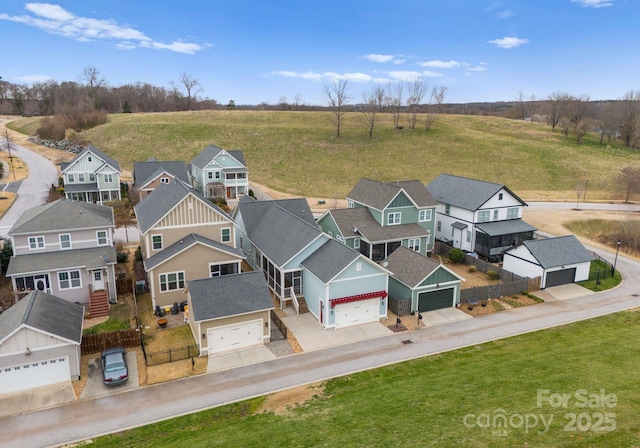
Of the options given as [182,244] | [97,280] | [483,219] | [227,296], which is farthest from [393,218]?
[97,280]

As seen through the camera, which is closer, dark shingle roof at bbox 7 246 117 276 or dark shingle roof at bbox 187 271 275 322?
dark shingle roof at bbox 187 271 275 322

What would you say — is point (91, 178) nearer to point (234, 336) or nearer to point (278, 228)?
point (278, 228)

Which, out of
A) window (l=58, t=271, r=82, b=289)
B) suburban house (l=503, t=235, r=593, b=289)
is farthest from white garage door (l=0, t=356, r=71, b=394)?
suburban house (l=503, t=235, r=593, b=289)

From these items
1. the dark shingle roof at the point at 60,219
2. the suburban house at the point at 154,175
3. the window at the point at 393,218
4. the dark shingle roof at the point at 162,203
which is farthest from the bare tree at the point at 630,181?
the dark shingle roof at the point at 60,219

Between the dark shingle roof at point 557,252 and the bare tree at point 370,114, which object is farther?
the bare tree at point 370,114

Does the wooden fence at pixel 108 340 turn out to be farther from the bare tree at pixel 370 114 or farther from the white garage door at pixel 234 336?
the bare tree at pixel 370 114

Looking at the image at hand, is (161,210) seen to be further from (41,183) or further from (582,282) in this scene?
(41,183)

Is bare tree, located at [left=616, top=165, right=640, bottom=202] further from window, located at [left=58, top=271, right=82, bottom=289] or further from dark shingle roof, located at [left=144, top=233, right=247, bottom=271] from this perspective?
A: window, located at [left=58, top=271, right=82, bottom=289]
